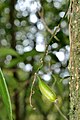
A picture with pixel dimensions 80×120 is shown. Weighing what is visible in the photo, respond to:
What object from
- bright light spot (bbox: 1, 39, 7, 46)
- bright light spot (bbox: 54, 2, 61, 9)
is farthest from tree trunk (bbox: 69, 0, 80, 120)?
bright light spot (bbox: 1, 39, 7, 46)

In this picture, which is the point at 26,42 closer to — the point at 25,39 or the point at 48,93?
the point at 25,39

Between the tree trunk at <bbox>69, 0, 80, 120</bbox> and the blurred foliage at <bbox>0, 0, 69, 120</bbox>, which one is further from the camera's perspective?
the blurred foliage at <bbox>0, 0, 69, 120</bbox>

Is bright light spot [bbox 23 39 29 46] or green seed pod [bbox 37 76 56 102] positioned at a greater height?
bright light spot [bbox 23 39 29 46]

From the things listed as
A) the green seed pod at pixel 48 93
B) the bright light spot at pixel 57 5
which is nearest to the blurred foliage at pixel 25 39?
the bright light spot at pixel 57 5

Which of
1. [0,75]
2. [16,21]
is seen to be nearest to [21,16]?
[16,21]

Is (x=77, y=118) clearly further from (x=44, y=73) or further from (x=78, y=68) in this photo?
(x=44, y=73)

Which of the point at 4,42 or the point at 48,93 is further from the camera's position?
the point at 4,42

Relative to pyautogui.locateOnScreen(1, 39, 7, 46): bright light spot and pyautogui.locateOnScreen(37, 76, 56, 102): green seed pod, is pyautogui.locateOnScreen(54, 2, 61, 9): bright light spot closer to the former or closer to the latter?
pyautogui.locateOnScreen(1, 39, 7, 46): bright light spot

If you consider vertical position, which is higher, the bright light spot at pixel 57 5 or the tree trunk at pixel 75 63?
the bright light spot at pixel 57 5

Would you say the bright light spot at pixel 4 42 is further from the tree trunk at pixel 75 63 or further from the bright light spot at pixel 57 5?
the tree trunk at pixel 75 63

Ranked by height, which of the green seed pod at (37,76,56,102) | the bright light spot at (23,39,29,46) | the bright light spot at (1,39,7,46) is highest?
the bright light spot at (1,39,7,46)

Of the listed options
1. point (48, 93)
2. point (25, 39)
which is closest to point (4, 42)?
point (25, 39)
